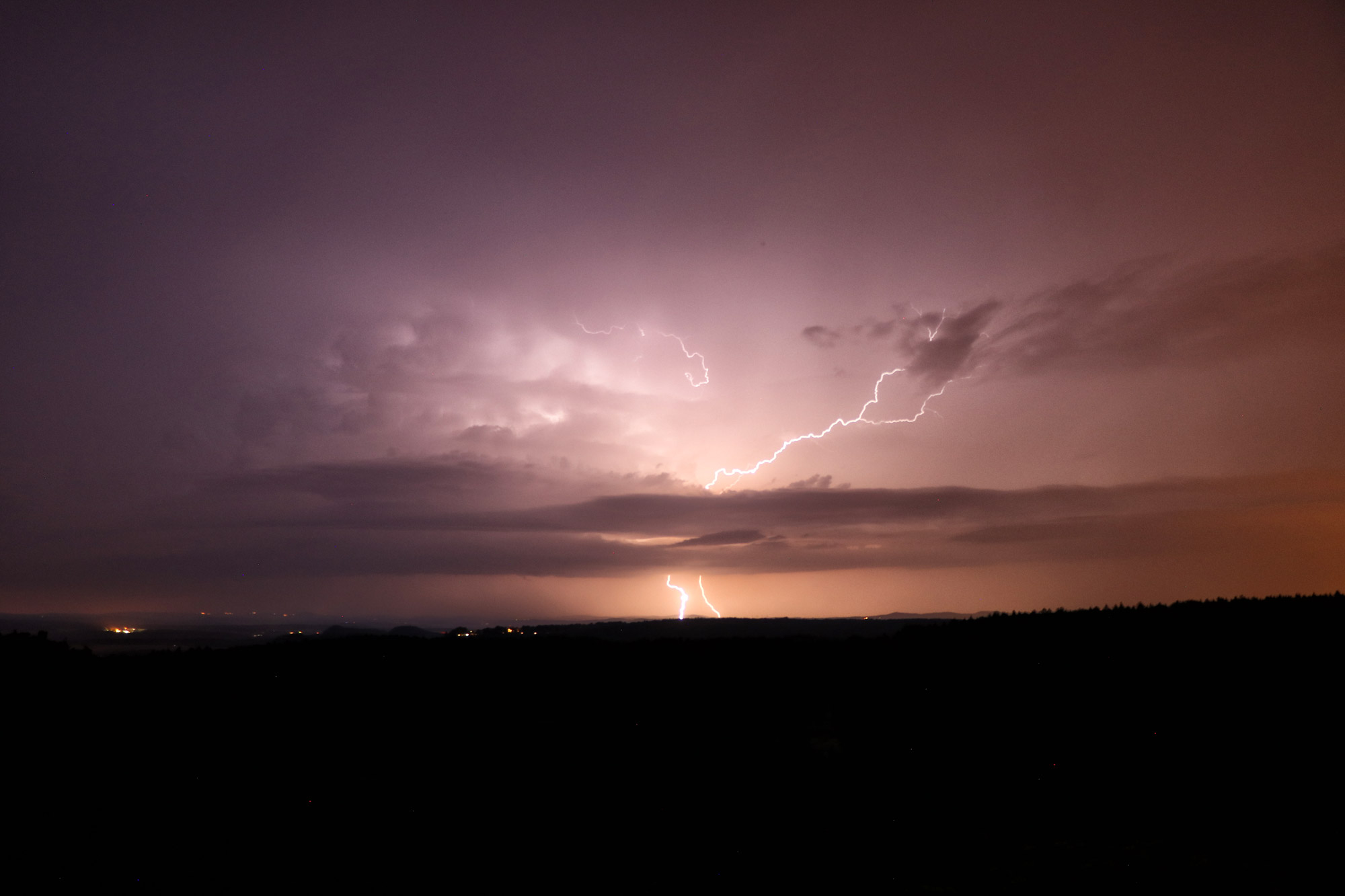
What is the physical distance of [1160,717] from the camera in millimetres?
12898

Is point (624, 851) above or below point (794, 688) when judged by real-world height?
below

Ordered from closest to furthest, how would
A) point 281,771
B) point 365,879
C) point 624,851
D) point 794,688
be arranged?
point 365,879, point 624,851, point 281,771, point 794,688

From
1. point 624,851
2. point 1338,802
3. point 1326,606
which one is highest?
point 1326,606

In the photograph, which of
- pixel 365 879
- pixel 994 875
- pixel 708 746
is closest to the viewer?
pixel 994 875

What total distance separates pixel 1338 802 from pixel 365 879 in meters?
14.5

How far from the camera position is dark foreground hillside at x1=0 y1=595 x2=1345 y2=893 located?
35.0ft

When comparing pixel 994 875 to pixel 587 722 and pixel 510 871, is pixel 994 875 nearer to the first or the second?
pixel 510 871

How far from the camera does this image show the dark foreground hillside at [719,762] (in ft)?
35.0

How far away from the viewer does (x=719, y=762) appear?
14828mm

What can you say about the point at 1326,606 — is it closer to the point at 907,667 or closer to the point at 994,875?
the point at 907,667

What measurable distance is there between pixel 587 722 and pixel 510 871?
465 centimetres

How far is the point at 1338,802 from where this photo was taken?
9609 millimetres

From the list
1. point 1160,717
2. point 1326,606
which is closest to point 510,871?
point 1160,717

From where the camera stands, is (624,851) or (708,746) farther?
(708,746)
